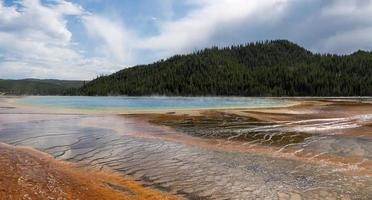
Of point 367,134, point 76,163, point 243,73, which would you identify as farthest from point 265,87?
point 76,163

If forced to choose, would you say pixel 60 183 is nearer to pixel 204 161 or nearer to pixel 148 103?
pixel 204 161

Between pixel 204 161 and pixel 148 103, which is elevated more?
pixel 148 103

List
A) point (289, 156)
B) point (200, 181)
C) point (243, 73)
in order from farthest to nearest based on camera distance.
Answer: point (243, 73) < point (289, 156) < point (200, 181)

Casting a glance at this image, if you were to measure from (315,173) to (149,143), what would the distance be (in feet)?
28.6

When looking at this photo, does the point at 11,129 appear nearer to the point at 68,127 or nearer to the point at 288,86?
the point at 68,127

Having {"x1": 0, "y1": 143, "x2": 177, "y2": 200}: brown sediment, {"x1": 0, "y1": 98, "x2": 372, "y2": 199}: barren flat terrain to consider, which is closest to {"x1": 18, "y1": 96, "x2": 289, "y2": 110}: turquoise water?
{"x1": 0, "y1": 98, "x2": 372, "y2": 199}: barren flat terrain

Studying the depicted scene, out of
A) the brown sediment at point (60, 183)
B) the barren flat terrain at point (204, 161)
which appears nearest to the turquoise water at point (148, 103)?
the barren flat terrain at point (204, 161)

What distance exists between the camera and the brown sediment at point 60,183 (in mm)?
9727

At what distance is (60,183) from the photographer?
10.9m

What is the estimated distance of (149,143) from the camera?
61.7 feet

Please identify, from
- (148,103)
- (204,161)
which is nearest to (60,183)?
(204,161)

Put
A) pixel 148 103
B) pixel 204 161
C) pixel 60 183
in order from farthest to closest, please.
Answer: pixel 148 103, pixel 204 161, pixel 60 183

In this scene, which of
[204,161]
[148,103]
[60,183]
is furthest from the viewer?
[148,103]

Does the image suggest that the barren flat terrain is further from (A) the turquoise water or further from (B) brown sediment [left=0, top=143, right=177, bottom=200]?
(A) the turquoise water
